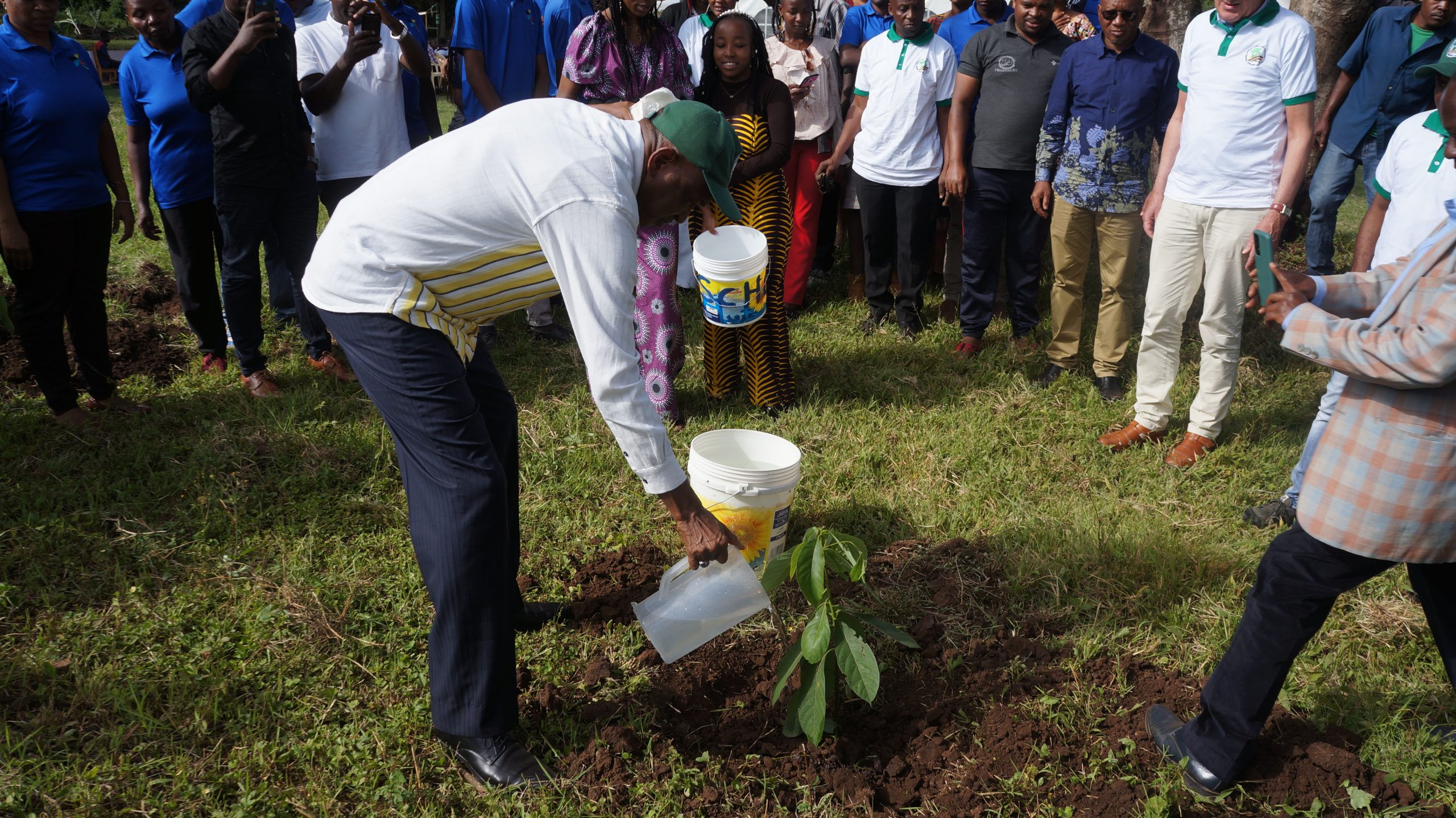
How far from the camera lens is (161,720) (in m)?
2.99

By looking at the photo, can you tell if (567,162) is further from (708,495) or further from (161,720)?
(161,720)

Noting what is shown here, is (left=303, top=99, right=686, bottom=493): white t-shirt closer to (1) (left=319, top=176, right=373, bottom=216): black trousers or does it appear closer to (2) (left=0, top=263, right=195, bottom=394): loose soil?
(1) (left=319, top=176, right=373, bottom=216): black trousers

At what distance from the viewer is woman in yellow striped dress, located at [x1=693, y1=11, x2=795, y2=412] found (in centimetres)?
500

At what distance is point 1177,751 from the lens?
9.13 feet

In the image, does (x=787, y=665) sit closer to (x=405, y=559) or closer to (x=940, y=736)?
(x=940, y=736)

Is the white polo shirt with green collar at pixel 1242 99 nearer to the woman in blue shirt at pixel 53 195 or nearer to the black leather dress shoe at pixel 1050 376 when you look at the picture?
the black leather dress shoe at pixel 1050 376

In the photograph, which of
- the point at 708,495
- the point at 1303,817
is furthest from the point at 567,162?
the point at 1303,817

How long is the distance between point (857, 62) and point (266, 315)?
14.2 feet

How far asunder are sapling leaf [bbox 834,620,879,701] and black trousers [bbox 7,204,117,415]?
414 cm

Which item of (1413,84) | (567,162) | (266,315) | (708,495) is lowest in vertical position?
(266,315)

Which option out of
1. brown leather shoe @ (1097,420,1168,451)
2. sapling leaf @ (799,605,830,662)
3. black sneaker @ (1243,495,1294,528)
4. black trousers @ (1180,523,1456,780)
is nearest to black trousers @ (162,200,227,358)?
sapling leaf @ (799,605,830,662)

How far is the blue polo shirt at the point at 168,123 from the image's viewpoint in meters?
5.00

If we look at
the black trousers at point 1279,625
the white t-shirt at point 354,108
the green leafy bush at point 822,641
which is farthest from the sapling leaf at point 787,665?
the white t-shirt at point 354,108

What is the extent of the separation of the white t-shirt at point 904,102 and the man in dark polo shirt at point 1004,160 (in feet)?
0.56
